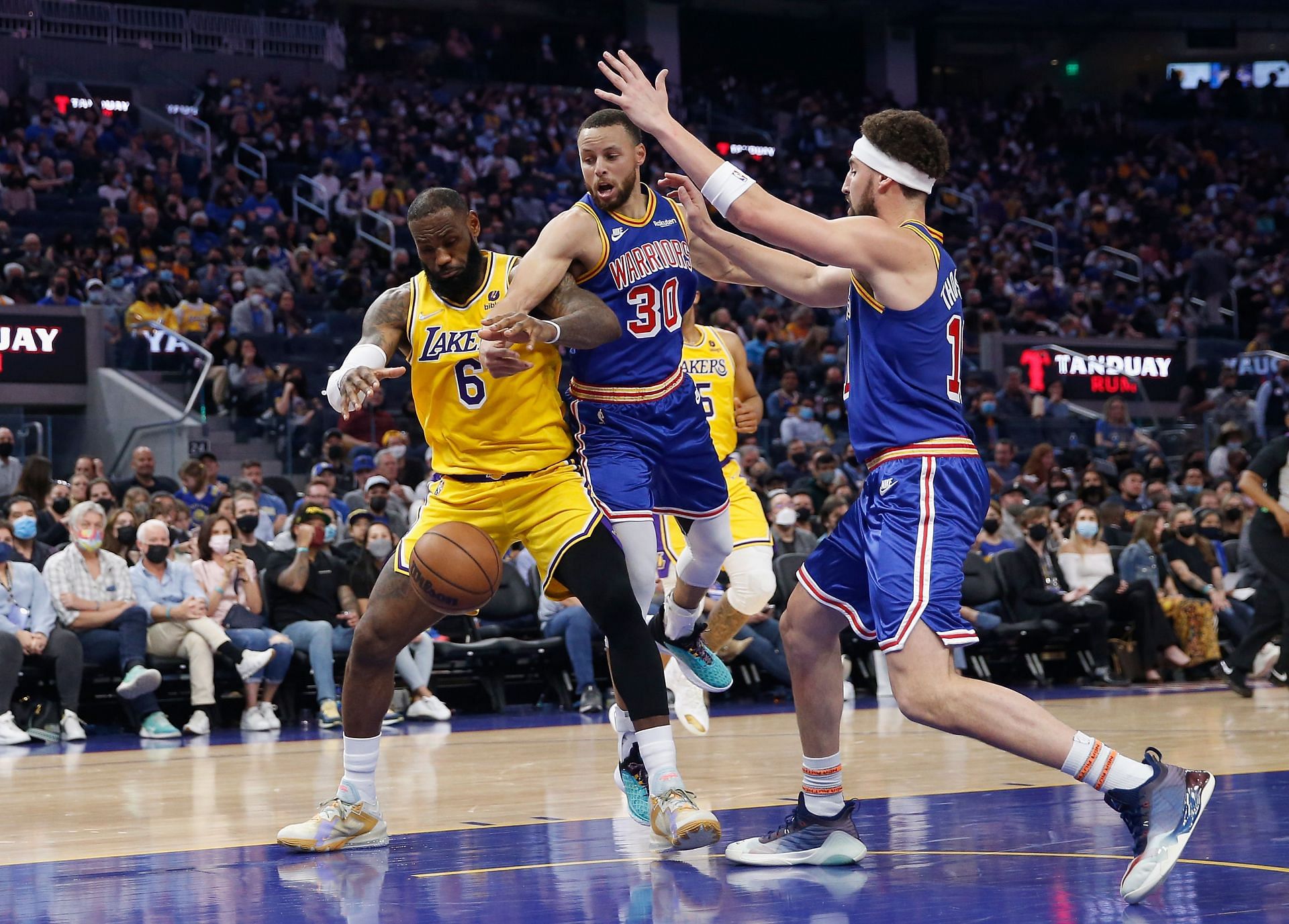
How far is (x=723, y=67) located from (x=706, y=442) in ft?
93.0

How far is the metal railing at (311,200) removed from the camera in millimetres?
21500

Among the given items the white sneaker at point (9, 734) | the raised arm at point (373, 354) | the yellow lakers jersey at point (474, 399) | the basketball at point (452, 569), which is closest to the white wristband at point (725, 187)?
the yellow lakers jersey at point (474, 399)

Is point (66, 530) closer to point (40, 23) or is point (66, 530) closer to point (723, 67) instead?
point (40, 23)

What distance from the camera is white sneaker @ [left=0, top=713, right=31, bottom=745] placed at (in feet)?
31.3

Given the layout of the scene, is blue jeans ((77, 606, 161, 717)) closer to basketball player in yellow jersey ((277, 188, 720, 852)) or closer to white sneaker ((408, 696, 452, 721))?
white sneaker ((408, 696, 452, 721))

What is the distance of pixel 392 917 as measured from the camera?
13.1 ft

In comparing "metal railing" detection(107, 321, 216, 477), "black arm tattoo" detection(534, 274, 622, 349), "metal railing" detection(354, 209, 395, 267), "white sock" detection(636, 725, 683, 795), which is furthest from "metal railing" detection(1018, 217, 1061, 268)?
"white sock" detection(636, 725, 683, 795)

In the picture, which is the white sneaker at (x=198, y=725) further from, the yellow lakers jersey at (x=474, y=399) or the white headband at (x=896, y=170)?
the white headband at (x=896, y=170)

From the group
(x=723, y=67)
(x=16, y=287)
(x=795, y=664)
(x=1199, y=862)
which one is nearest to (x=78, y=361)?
(x=16, y=287)

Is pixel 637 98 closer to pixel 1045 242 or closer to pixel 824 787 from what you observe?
pixel 824 787

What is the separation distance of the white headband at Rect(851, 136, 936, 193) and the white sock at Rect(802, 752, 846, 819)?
5.79ft

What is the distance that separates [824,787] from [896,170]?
1.89 metres

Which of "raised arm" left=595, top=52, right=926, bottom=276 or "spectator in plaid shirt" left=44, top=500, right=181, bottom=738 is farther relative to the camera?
"spectator in plaid shirt" left=44, top=500, right=181, bottom=738

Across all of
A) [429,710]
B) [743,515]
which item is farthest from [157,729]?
[743,515]
